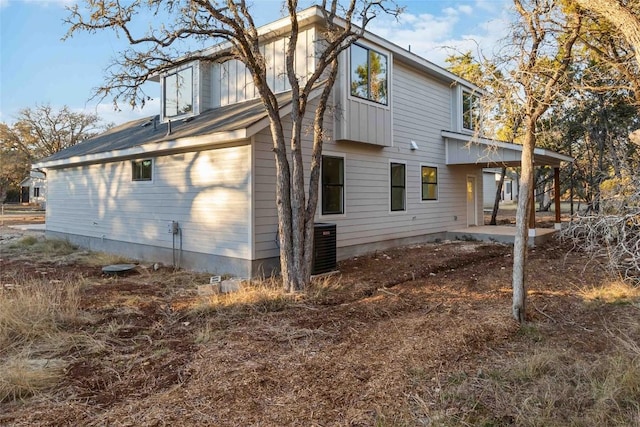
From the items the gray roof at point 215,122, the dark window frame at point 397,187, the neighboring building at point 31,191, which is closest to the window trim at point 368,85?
the gray roof at point 215,122

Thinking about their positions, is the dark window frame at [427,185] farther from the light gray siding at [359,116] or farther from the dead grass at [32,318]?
the dead grass at [32,318]

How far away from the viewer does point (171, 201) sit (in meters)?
9.12

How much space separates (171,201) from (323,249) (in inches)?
150

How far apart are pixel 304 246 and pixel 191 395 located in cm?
365

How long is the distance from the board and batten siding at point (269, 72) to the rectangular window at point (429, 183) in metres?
5.10

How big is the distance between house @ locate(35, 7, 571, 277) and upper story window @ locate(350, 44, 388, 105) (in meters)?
0.04

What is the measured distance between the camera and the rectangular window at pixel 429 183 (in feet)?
40.1

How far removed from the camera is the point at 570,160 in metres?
11.8

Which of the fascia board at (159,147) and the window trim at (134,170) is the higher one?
the fascia board at (159,147)

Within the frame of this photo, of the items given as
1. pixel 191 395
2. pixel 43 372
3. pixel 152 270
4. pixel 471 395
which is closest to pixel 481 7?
pixel 471 395

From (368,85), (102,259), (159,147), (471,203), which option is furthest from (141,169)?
(471,203)

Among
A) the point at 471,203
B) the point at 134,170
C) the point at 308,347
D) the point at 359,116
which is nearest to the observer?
the point at 308,347

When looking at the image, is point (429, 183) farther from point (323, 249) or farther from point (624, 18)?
point (624, 18)

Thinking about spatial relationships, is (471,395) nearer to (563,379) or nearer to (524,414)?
(524,414)
